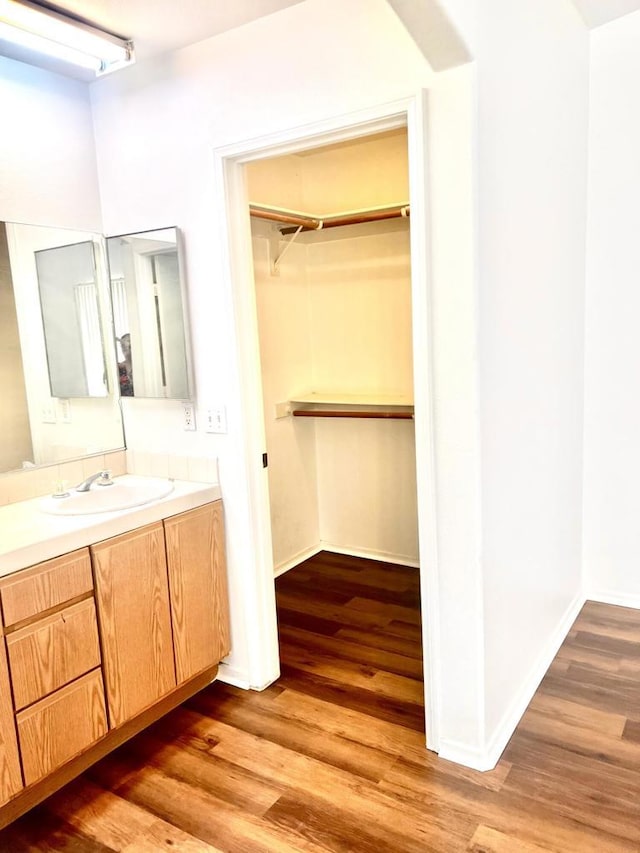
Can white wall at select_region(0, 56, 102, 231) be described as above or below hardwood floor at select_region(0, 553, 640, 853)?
above

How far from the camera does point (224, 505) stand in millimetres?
2479

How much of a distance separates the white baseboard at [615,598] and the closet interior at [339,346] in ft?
3.31

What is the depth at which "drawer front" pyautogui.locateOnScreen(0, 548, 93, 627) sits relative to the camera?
1.76m

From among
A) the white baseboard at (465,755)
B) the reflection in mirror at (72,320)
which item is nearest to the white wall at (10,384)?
the reflection in mirror at (72,320)

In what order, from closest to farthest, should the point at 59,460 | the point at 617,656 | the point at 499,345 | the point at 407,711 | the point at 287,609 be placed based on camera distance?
the point at 499,345 < the point at 407,711 < the point at 59,460 < the point at 617,656 < the point at 287,609

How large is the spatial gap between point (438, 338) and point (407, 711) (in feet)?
4.65

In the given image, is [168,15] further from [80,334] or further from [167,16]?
[80,334]

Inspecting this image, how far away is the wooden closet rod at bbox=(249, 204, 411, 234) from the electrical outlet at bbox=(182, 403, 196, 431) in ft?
3.66

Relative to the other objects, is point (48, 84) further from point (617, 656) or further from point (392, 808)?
point (617, 656)

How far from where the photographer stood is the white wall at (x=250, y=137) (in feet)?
5.90

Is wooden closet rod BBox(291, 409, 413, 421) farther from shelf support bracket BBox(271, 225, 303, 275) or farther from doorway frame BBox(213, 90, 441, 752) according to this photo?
doorway frame BBox(213, 90, 441, 752)

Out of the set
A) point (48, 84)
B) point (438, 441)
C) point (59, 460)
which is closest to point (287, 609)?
point (59, 460)

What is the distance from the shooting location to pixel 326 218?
3490mm

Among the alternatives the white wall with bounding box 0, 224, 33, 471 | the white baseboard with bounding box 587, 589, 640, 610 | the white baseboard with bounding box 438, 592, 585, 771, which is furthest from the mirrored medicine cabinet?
the white baseboard with bounding box 587, 589, 640, 610
